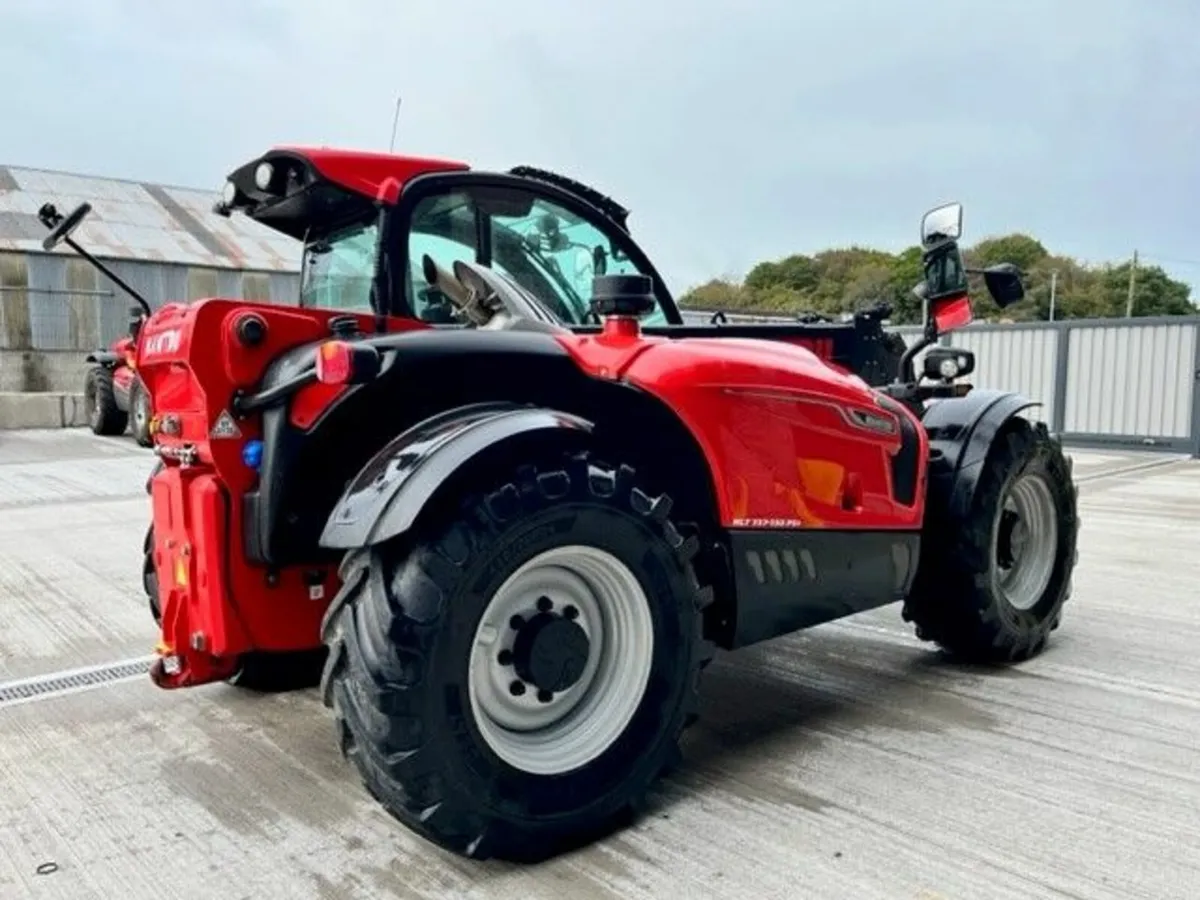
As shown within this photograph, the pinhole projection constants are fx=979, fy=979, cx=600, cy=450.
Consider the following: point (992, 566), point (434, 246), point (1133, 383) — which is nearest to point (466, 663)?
point (434, 246)

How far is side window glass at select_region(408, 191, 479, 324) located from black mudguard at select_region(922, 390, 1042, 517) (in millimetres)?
1866

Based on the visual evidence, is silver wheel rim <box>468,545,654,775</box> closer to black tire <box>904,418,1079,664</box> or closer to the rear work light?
the rear work light

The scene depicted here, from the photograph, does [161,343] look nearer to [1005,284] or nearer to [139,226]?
[1005,284]

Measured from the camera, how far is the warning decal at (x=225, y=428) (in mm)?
2516

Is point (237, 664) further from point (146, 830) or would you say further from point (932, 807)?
point (932, 807)

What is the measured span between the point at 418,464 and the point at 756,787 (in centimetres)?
131

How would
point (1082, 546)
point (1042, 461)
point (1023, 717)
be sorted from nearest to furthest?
point (1023, 717)
point (1042, 461)
point (1082, 546)

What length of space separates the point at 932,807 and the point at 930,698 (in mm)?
934

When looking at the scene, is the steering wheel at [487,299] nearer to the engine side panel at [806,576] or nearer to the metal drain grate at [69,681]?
the engine side panel at [806,576]

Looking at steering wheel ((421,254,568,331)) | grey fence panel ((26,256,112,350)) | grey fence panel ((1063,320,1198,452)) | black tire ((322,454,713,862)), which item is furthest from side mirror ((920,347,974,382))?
grey fence panel ((26,256,112,350))

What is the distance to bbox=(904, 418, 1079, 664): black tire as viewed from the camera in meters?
3.54

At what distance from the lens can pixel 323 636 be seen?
228 centimetres

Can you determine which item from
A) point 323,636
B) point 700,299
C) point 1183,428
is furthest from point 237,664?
point 700,299

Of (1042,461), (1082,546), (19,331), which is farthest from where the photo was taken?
(19,331)
